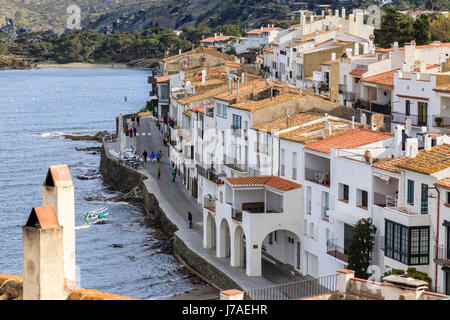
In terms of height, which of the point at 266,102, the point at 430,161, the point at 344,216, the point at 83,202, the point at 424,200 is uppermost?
the point at 266,102

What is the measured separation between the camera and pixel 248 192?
150 ft

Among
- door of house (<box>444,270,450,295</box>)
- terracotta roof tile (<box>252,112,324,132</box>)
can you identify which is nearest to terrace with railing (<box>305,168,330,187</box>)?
terracotta roof tile (<box>252,112,324,132</box>)

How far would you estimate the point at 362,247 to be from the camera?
124 ft

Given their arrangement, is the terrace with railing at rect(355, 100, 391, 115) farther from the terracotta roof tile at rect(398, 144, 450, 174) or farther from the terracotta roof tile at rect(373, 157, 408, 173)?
the terracotta roof tile at rect(398, 144, 450, 174)

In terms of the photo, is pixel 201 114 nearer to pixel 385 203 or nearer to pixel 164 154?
pixel 164 154

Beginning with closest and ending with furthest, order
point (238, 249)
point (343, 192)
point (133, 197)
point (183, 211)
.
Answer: point (343, 192) < point (238, 249) < point (183, 211) < point (133, 197)

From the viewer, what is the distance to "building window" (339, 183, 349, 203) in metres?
40.4

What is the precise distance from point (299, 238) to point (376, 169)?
722 cm

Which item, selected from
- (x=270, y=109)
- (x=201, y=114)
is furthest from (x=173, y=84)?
(x=270, y=109)

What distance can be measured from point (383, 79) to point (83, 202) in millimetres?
24985

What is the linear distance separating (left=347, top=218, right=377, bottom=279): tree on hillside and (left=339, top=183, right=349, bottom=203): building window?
8.17 feet

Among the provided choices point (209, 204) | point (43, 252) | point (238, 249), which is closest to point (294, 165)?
point (238, 249)

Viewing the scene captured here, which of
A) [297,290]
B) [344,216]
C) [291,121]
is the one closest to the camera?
[297,290]

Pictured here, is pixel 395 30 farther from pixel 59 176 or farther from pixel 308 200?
pixel 59 176
